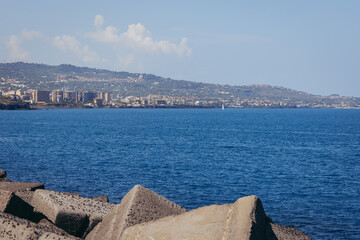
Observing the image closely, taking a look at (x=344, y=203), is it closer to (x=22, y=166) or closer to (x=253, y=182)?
(x=253, y=182)

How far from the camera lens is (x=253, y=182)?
25672 millimetres

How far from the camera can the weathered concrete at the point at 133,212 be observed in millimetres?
7379

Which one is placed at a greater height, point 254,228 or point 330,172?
point 254,228

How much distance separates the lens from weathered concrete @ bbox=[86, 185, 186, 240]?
738 centimetres

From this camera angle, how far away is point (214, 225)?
607cm

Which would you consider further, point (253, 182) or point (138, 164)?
point (138, 164)

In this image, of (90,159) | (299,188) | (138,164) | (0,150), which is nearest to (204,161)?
(138,164)

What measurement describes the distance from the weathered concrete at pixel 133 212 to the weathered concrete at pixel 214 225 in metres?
0.59

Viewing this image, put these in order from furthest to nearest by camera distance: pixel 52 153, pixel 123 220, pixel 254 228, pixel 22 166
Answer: pixel 52 153 < pixel 22 166 < pixel 123 220 < pixel 254 228

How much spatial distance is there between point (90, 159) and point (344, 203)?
19553mm

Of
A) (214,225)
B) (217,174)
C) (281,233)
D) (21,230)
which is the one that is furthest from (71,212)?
(217,174)

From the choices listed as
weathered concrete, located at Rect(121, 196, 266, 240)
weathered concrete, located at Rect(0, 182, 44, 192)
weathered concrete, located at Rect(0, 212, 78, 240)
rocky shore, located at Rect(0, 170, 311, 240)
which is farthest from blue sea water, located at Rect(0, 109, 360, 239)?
weathered concrete, located at Rect(0, 212, 78, 240)

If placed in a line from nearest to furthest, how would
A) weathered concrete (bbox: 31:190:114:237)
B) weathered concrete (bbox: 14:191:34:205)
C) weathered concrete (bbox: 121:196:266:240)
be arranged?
weathered concrete (bbox: 121:196:266:240) < weathered concrete (bbox: 31:190:114:237) < weathered concrete (bbox: 14:191:34:205)

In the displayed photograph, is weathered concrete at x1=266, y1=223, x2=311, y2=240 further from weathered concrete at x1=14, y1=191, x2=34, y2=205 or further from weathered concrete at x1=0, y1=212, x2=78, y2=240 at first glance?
weathered concrete at x1=14, y1=191, x2=34, y2=205
